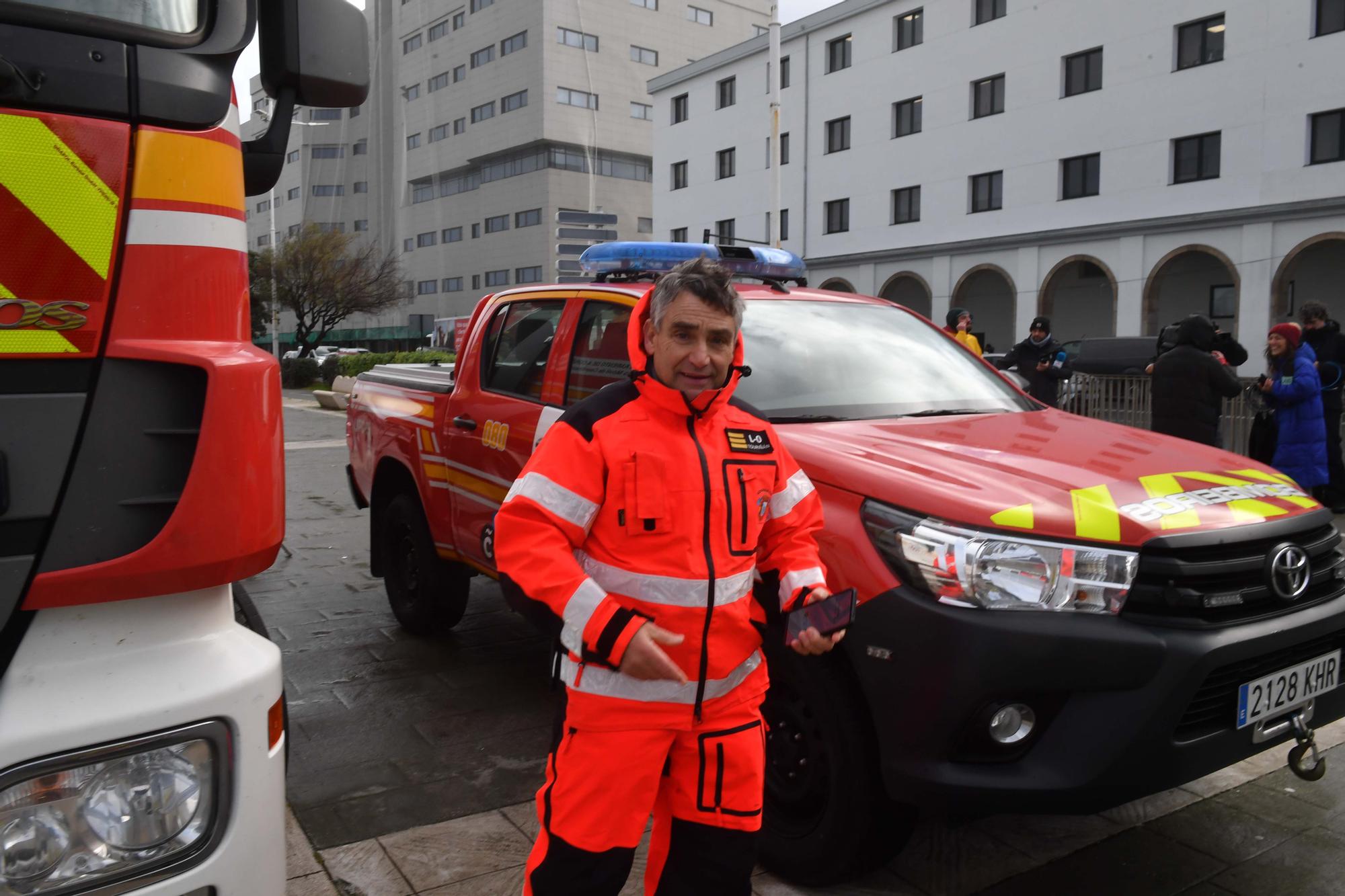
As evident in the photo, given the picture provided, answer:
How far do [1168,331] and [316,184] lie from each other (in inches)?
3011

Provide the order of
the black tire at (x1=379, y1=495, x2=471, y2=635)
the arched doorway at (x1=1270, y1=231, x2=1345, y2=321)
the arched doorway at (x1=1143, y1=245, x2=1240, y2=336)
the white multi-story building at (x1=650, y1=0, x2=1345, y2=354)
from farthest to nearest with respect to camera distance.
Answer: the arched doorway at (x1=1143, y1=245, x2=1240, y2=336)
the arched doorway at (x1=1270, y1=231, x2=1345, y2=321)
the white multi-story building at (x1=650, y1=0, x2=1345, y2=354)
the black tire at (x1=379, y1=495, x2=471, y2=635)

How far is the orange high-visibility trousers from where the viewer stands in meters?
2.12

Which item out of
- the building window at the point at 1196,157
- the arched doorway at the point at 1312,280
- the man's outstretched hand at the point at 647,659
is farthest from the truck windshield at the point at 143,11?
the building window at the point at 1196,157

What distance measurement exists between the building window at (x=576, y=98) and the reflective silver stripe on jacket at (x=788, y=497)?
58973 millimetres

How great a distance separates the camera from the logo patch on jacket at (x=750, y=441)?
7.52 ft

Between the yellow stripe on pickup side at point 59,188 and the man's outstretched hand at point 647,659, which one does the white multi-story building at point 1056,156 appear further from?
the yellow stripe on pickup side at point 59,188

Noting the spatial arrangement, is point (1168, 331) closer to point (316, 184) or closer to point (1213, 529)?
point (1213, 529)

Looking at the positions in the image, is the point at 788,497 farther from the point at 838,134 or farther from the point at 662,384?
the point at 838,134

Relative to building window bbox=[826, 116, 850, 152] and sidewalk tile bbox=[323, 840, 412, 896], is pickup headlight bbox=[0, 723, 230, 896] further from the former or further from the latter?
building window bbox=[826, 116, 850, 152]

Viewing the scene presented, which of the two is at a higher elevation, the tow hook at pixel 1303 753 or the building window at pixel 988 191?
the building window at pixel 988 191

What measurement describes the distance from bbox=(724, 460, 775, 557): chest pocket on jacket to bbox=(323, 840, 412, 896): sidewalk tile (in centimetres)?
157

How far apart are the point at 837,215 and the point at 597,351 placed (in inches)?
1328

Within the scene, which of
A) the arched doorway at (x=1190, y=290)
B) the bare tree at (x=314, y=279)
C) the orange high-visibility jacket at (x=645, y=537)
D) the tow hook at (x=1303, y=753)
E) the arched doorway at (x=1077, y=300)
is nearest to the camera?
the orange high-visibility jacket at (x=645, y=537)

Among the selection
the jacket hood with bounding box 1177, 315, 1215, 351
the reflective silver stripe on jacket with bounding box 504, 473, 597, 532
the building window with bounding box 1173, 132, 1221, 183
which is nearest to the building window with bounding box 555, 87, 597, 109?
the building window with bounding box 1173, 132, 1221, 183
